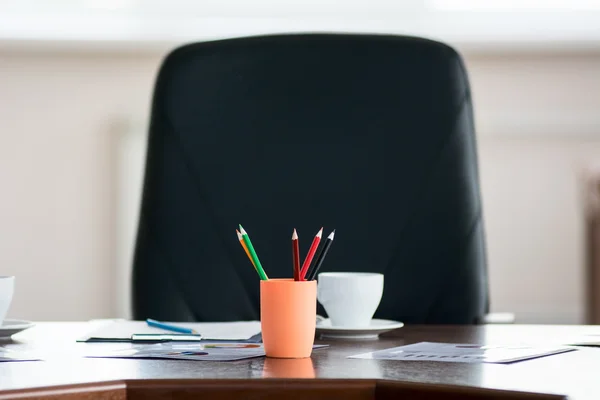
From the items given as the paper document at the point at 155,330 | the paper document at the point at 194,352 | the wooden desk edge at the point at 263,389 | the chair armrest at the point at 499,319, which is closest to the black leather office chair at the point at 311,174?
the chair armrest at the point at 499,319

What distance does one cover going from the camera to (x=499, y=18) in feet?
13.5

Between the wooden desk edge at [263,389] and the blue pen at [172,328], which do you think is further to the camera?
the blue pen at [172,328]

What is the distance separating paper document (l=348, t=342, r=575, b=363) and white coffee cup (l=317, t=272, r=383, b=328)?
0.44ft

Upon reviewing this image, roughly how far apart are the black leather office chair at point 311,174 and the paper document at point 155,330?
0.84ft

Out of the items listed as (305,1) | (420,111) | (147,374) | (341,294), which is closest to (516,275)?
(305,1)

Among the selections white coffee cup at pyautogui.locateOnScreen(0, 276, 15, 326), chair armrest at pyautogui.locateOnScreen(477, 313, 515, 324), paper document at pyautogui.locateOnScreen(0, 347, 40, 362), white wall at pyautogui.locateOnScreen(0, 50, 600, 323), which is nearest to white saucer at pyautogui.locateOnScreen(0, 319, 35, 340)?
white coffee cup at pyautogui.locateOnScreen(0, 276, 15, 326)

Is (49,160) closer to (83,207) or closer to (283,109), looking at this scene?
(83,207)

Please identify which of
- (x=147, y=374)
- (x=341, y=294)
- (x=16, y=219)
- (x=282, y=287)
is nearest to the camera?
(x=147, y=374)

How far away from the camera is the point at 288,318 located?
0.78m

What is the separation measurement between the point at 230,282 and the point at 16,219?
328cm

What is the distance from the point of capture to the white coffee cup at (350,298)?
985 millimetres

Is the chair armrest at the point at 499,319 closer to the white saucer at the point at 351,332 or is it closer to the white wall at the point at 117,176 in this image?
the white saucer at the point at 351,332

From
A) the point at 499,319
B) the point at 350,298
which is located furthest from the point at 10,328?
the point at 499,319

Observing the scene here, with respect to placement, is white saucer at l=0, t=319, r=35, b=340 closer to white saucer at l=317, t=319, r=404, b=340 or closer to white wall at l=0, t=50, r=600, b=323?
white saucer at l=317, t=319, r=404, b=340
